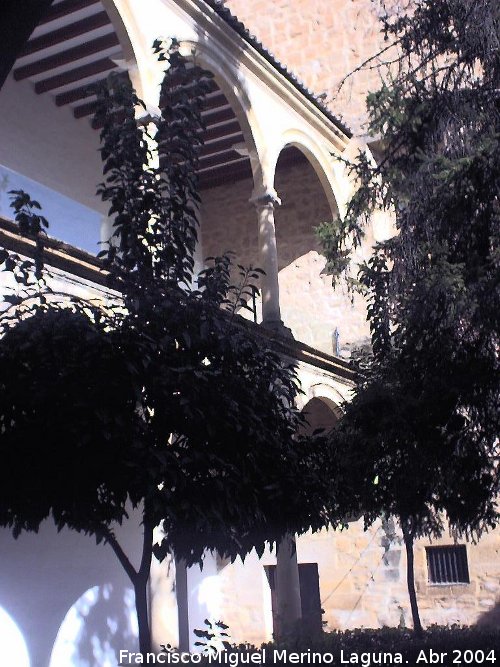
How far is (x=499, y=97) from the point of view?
7.52 meters

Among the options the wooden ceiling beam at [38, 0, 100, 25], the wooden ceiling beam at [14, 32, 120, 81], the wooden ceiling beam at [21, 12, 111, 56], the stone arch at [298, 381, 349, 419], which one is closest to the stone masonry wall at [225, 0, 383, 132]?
the stone arch at [298, 381, 349, 419]

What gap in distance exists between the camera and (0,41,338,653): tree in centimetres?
462

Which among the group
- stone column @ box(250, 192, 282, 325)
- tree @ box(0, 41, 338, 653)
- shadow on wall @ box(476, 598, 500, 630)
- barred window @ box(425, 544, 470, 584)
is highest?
stone column @ box(250, 192, 282, 325)

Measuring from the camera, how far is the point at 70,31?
35.0ft

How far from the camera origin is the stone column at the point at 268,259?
11.5m

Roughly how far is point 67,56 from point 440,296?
6438 mm

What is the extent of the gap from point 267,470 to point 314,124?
908 centimetres

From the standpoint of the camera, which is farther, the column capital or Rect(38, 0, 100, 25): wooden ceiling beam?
the column capital

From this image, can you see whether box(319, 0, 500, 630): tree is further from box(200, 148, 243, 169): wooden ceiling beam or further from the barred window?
box(200, 148, 243, 169): wooden ceiling beam

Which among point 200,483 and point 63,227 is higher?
point 63,227

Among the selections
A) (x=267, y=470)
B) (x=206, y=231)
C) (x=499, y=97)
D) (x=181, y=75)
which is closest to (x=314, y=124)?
(x=206, y=231)

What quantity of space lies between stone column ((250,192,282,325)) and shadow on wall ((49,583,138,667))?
12.0ft

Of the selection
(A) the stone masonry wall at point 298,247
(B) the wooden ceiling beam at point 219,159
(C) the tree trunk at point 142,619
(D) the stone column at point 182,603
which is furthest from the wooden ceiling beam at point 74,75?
(C) the tree trunk at point 142,619

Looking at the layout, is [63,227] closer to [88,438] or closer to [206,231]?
[206,231]
